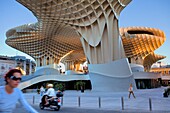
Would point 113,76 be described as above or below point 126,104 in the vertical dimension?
above

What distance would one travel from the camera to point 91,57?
134 ft

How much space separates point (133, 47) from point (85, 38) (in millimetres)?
33907

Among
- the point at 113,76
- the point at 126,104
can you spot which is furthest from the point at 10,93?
the point at 113,76

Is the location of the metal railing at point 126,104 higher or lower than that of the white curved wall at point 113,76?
lower

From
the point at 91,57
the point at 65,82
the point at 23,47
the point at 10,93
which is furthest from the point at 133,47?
the point at 10,93

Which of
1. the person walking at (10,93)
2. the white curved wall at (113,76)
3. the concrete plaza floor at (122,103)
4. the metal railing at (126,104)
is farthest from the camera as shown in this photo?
the white curved wall at (113,76)

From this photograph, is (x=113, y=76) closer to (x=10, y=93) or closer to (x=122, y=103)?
(x=122, y=103)

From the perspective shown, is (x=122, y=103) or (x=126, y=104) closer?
(x=122, y=103)

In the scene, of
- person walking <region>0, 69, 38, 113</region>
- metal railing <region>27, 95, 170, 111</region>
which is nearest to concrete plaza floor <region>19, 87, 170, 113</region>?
metal railing <region>27, 95, 170, 111</region>

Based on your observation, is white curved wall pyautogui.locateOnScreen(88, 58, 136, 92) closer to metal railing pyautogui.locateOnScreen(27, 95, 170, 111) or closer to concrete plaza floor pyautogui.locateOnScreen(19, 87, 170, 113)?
concrete plaza floor pyautogui.locateOnScreen(19, 87, 170, 113)

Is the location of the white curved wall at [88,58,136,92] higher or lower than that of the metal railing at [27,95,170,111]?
higher

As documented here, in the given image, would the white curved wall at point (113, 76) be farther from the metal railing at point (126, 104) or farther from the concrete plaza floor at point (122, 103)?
the metal railing at point (126, 104)

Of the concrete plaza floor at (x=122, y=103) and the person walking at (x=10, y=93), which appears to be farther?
the concrete plaza floor at (x=122, y=103)

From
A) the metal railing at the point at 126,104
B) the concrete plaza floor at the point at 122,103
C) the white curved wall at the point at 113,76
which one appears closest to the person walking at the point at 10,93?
the concrete plaza floor at the point at 122,103
